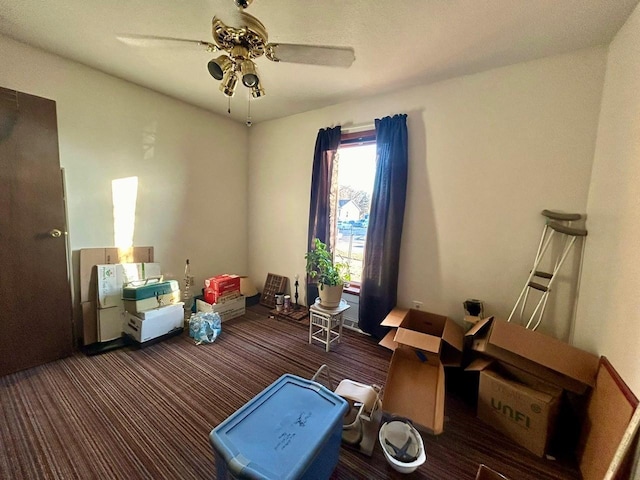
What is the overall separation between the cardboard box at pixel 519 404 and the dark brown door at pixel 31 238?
11.0 feet

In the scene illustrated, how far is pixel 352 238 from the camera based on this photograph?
297 centimetres

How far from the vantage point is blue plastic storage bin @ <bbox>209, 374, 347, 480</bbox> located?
3.01 ft

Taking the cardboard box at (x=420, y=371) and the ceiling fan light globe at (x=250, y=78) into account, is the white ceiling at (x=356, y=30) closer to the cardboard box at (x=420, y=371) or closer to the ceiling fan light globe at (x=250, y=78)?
the ceiling fan light globe at (x=250, y=78)

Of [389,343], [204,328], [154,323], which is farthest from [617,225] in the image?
[154,323]

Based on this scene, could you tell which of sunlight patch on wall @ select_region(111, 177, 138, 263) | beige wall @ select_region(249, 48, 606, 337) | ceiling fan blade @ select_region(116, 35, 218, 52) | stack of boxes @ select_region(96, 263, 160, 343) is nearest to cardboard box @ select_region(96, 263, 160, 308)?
stack of boxes @ select_region(96, 263, 160, 343)

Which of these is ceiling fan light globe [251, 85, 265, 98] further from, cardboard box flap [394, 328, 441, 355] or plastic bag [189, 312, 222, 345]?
plastic bag [189, 312, 222, 345]

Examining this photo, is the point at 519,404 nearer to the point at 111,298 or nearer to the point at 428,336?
the point at 428,336

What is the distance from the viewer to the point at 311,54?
145cm

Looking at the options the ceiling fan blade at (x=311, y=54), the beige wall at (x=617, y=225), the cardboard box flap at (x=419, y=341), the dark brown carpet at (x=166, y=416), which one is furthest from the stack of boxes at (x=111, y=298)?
the beige wall at (x=617, y=225)

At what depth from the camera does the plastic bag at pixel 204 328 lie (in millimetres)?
2500

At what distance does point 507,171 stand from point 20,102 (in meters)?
3.81

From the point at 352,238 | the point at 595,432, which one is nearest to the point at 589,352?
the point at 595,432

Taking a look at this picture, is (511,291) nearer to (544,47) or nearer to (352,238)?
(352,238)

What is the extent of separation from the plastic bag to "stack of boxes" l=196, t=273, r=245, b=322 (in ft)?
0.89
